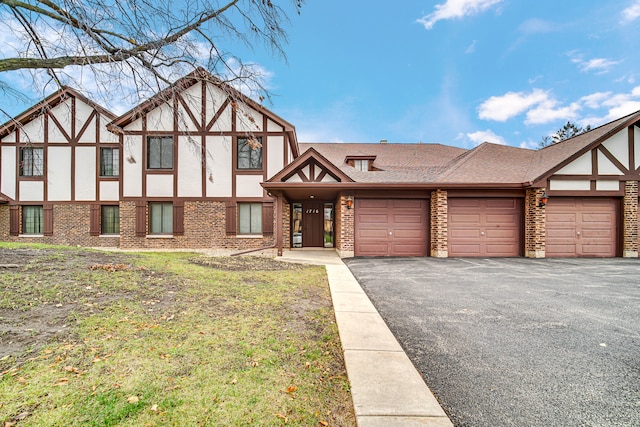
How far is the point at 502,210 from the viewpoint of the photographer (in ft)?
35.4

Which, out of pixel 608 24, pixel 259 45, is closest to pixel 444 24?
pixel 608 24

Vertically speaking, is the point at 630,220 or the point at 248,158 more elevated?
the point at 248,158

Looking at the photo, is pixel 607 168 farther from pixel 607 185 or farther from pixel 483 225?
pixel 483 225

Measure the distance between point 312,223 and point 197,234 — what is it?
18.6 feet

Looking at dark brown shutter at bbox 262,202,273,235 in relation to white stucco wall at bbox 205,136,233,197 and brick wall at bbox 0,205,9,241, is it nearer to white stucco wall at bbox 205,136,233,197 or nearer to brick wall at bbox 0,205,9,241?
white stucco wall at bbox 205,136,233,197

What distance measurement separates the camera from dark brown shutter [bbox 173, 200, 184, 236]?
43.2 ft

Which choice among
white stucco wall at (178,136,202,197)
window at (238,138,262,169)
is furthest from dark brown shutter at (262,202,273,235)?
white stucco wall at (178,136,202,197)

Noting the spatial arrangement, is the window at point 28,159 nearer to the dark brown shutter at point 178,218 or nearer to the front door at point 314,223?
the dark brown shutter at point 178,218

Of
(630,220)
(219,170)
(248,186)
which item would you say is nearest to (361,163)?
(248,186)

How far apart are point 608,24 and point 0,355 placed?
23.3 meters

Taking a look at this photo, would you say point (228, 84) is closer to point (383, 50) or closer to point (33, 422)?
point (33, 422)

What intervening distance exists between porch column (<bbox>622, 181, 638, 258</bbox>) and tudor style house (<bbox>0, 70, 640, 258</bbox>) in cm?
4

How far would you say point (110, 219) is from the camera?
1420cm

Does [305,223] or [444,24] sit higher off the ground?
[444,24]
